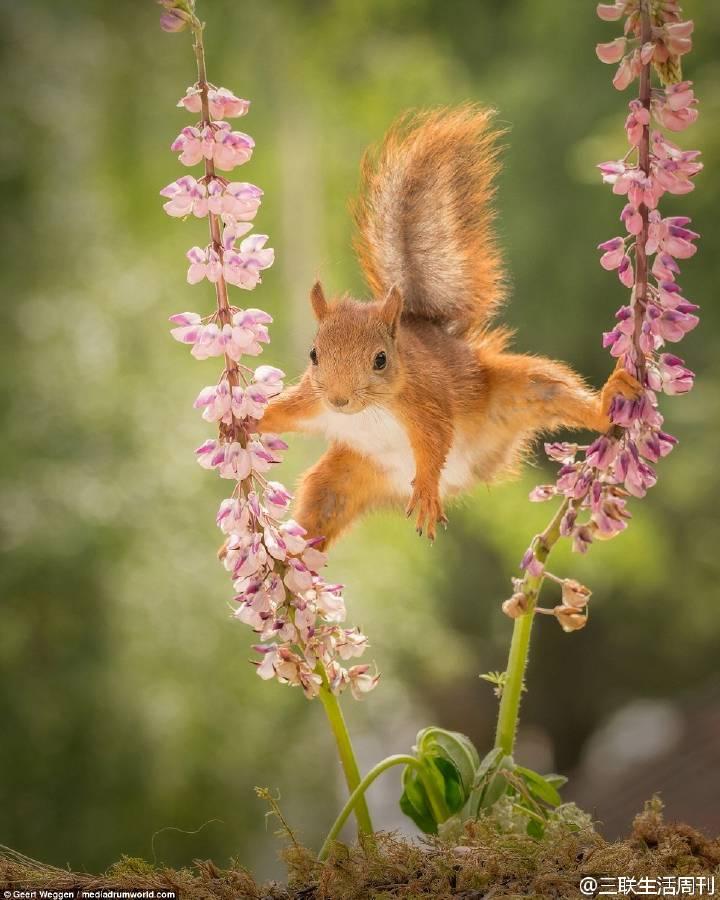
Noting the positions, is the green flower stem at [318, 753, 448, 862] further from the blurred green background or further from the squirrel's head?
the blurred green background

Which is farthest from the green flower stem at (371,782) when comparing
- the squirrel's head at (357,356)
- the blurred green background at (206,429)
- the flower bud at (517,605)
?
the blurred green background at (206,429)

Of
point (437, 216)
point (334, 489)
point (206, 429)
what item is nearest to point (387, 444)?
point (334, 489)

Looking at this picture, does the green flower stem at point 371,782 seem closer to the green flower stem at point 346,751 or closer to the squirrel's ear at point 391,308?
the green flower stem at point 346,751

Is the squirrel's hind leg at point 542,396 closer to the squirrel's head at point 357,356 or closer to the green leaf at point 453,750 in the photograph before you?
the squirrel's head at point 357,356

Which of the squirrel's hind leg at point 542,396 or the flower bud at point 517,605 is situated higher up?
the squirrel's hind leg at point 542,396

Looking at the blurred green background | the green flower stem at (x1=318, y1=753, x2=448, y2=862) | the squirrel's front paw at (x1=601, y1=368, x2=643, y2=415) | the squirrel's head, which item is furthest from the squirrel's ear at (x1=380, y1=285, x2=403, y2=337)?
the blurred green background

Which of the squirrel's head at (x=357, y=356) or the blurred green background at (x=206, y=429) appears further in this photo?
the blurred green background at (x=206, y=429)

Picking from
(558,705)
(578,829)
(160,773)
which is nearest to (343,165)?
(160,773)

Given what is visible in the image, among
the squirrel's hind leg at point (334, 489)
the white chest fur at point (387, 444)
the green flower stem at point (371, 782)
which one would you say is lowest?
the green flower stem at point (371, 782)
